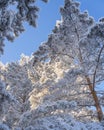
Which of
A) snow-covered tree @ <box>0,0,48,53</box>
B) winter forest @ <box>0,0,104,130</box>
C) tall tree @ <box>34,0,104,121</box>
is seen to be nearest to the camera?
snow-covered tree @ <box>0,0,48,53</box>

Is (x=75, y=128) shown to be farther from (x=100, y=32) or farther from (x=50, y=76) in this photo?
(x=50, y=76)

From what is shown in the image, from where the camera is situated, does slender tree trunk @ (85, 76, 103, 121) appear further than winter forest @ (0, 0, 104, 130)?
Yes

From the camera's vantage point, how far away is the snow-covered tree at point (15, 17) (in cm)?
724

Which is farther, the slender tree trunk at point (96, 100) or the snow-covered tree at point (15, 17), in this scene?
the slender tree trunk at point (96, 100)

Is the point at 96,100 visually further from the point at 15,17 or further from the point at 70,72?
the point at 15,17

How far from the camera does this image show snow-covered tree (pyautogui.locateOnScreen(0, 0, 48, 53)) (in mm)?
7242

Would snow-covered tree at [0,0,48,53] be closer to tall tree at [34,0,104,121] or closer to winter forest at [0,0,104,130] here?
winter forest at [0,0,104,130]

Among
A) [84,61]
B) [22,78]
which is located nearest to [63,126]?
[84,61]

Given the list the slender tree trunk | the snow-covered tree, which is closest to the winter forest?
the slender tree trunk

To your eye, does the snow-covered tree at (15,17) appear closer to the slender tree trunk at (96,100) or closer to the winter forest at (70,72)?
the winter forest at (70,72)

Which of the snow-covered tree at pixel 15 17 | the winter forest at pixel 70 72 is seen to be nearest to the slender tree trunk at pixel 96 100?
the winter forest at pixel 70 72

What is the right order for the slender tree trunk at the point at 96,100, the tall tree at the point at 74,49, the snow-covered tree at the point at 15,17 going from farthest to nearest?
the tall tree at the point at 74,49 → the slender tree trunk at the point at 96,100 → the snow-covered tree at the point at 15,17

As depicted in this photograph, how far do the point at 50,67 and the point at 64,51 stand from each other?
2186mm

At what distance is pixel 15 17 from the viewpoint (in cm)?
777
